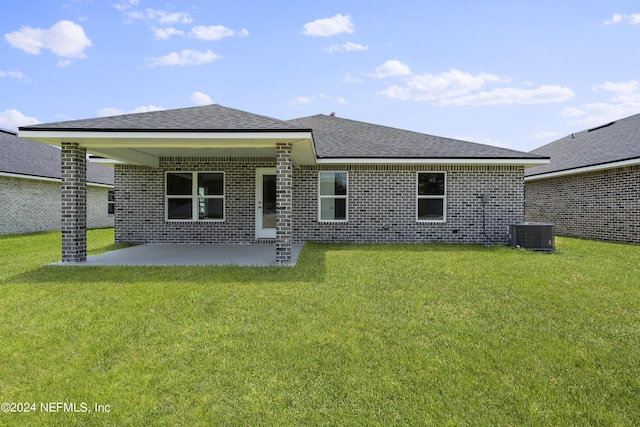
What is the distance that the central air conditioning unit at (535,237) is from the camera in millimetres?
10156

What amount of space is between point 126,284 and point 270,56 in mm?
8070

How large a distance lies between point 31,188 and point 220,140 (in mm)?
14746

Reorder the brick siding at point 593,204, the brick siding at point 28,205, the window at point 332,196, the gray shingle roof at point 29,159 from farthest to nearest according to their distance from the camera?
the gray shingle roof at point 29,159 → the brick siding at point 28,205 → the window at point 332,196 → the brick siding at point 593,204

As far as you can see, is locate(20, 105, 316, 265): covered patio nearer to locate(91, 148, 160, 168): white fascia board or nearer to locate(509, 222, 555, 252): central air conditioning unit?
locate(91, 148, 160, 168): white fascia board

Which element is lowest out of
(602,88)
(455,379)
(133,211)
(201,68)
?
(455,379)

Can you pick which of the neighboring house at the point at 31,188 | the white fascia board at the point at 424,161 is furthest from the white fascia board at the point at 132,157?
the neighboring house at the point at 31,188

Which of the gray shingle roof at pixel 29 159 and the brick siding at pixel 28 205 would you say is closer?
the brick siding at pixel 28 205

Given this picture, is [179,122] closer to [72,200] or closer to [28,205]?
[72,200]

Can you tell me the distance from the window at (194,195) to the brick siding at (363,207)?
0.19 metres

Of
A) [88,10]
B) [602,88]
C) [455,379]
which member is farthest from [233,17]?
[602,88]

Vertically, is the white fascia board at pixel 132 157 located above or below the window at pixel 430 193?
above

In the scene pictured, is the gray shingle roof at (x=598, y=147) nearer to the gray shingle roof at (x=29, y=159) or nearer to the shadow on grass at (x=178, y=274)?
the shadow on grass at (x=178, y=274)

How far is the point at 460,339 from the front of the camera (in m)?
3.75

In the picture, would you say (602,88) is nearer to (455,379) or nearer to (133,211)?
(455,379)
